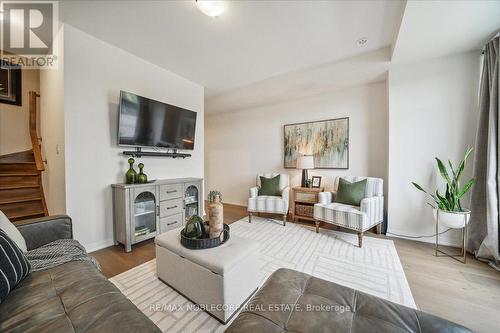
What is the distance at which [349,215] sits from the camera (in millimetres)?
2416

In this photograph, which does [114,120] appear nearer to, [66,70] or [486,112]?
[66,70]

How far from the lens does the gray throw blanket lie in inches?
45.7

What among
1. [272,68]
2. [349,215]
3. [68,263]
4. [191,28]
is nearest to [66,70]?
[191,28]

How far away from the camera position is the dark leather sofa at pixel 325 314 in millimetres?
745

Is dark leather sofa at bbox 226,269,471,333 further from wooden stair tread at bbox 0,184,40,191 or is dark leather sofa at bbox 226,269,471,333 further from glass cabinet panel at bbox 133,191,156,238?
A: wooden stair tread at bbox 0,184,40,191

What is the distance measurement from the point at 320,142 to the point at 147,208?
3.08 m

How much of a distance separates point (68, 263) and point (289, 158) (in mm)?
3443

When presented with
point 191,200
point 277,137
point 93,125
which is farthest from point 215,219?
point 277,137

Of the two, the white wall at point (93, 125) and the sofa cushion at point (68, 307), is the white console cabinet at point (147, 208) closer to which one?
the white wall at point (93, 125)

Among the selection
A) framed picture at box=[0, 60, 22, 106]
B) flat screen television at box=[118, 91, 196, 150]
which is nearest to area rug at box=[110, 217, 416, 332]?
flat screen television at box=[118, 91, 196, 150]

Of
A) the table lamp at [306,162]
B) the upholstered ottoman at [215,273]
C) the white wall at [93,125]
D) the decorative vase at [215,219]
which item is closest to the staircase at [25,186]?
the white wall at [93,125]

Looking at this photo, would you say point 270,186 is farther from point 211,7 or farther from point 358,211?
point 211,7

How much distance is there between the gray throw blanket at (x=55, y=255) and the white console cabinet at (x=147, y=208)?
0.81m

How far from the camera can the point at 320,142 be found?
3.56m
